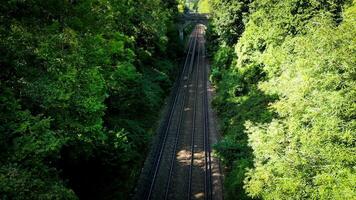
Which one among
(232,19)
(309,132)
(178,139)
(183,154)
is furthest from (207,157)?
(232,19)

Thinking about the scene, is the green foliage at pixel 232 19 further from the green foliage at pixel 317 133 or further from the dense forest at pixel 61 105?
the green foliage at pixel 317 133

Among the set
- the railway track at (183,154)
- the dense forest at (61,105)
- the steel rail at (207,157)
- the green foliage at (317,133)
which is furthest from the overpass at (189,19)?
the green foliage at (317,133)

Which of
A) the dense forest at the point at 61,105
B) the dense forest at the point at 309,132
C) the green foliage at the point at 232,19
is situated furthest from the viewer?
the green foliage at the point at 232,19

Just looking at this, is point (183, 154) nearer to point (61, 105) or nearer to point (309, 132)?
Answer: point (309, 132)

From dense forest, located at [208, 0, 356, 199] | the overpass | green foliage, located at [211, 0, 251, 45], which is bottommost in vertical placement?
dense forest, located at [208, 0, 356, 199]

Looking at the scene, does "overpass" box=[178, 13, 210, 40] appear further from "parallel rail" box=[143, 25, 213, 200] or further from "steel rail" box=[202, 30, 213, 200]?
"steel rail" box=[202, 30, 213, 200]

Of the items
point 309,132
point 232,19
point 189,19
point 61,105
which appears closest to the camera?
point 61,105

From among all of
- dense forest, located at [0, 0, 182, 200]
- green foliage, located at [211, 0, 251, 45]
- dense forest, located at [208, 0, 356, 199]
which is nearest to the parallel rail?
dense forest, located at [0, 0, 182, 200]
